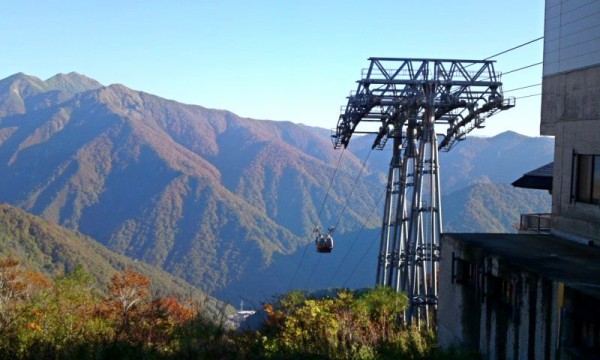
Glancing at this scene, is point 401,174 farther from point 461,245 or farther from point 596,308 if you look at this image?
point 596,308

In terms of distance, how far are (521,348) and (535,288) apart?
0.89m

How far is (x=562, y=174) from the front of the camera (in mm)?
11867

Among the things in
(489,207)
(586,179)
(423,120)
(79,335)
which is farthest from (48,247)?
(489,207)

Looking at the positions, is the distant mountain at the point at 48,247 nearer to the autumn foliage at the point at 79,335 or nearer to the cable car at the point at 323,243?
the cable car at the point at 323,243

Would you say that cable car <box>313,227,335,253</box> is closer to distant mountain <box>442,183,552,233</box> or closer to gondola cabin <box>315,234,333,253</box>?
gondola cabin <box>315,234,333,253</box>

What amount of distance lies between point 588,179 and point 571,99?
60.8 inches

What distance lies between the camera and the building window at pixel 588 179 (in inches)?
425

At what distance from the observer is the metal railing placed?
1399 cm

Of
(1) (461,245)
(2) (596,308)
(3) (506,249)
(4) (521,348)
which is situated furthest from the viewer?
(1) (461,245)

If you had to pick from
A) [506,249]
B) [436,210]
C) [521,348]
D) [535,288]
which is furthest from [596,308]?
[436,210]

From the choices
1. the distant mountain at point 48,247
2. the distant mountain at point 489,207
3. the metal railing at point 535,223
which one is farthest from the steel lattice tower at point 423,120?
the distant mountain at point 489,207

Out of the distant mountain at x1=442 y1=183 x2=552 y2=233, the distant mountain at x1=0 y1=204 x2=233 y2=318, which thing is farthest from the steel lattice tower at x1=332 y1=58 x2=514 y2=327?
the distant mountain at x1=442 y1=183 x2=552 y2=233

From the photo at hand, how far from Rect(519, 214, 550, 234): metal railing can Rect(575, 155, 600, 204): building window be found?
2139 mm

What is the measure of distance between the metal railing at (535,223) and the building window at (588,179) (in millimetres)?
2139
